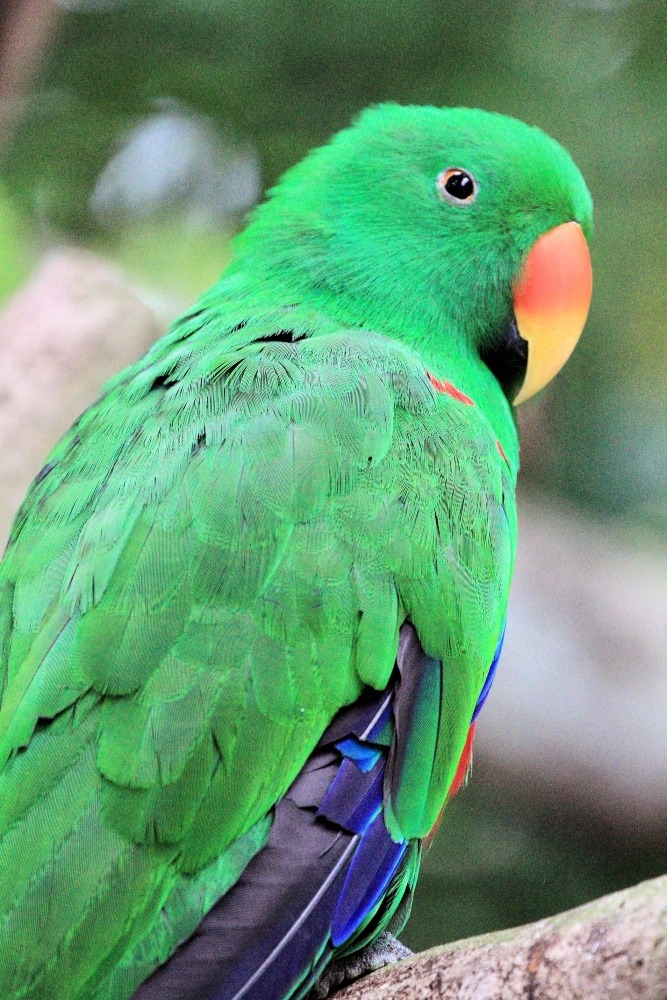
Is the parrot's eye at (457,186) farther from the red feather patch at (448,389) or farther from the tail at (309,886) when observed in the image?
the tail at (309,886)

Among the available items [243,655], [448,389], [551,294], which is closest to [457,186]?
[551,294]

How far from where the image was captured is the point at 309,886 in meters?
1.67

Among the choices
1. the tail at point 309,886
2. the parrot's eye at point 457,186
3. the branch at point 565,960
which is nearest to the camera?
the branch at point 565,960

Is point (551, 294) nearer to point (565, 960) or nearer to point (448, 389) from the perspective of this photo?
point (448, 389)

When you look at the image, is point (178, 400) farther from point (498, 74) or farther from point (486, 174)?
point (498, 74)

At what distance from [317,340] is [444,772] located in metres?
0.76

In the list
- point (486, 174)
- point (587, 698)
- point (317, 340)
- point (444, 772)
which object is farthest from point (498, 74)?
point (444, 772)

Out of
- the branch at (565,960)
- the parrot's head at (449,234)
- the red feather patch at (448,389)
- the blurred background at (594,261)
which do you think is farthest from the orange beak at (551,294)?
the branch at (565,960)

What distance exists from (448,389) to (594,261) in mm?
1420

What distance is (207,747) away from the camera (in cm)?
166

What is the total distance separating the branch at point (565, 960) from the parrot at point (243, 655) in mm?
184

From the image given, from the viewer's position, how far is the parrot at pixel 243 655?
5.28 feet

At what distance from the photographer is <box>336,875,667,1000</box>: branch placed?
129 centimetres

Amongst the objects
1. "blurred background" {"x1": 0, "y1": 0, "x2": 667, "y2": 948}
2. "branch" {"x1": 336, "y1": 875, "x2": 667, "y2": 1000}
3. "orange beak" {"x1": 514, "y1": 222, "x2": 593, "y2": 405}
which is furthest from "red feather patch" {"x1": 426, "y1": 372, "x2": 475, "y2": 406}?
"blurred background" {"x1": 0, "y1": 0, "x2": 667, "y2": 948}
